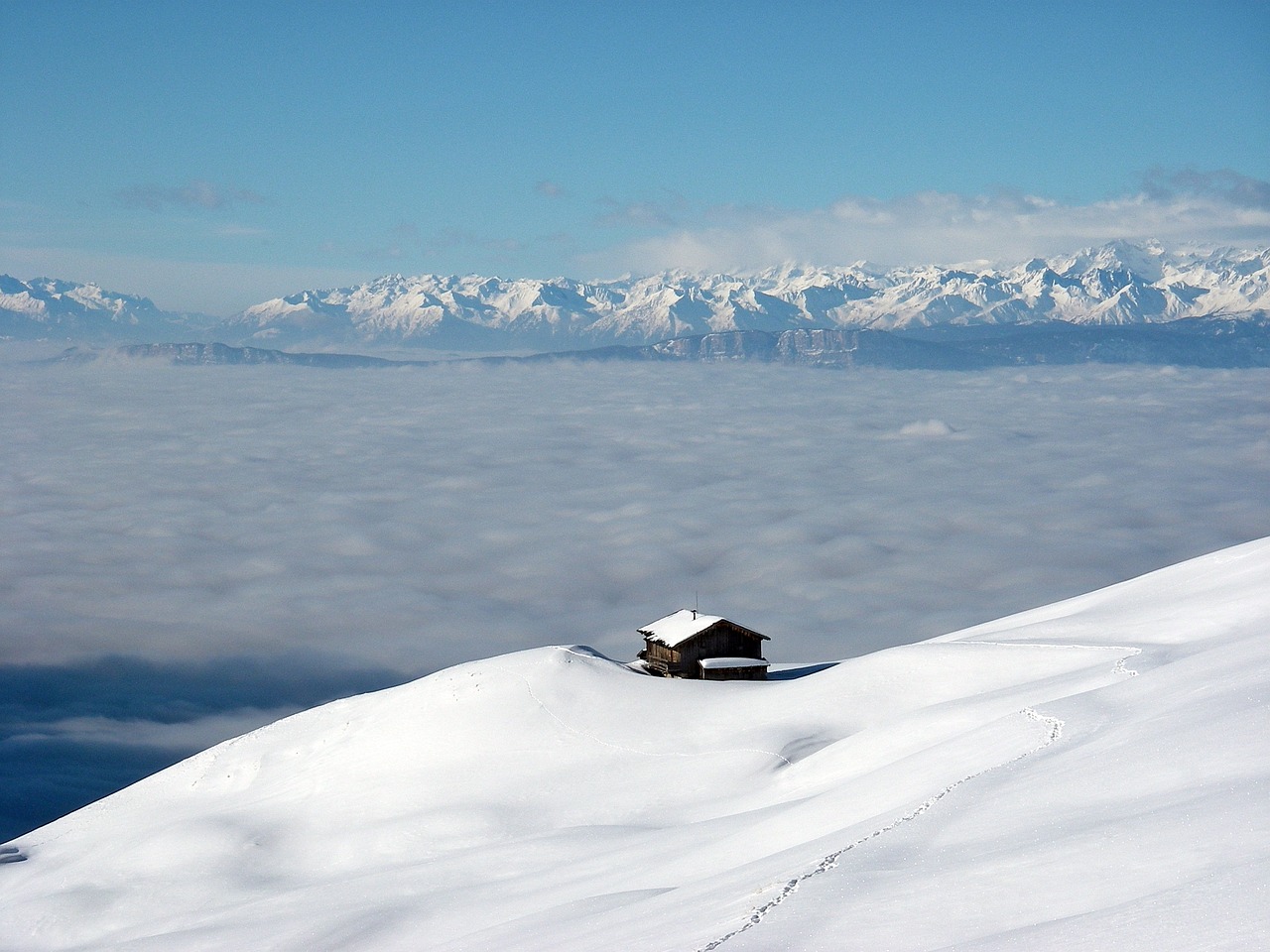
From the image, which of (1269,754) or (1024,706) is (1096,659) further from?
(1269,754)

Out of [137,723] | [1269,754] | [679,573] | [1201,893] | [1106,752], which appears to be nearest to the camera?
[1201,893]

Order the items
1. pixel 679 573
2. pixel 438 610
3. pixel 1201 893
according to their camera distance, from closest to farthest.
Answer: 1. pixel 1201 893
2. pixel 438 610
3. pixel 679 573

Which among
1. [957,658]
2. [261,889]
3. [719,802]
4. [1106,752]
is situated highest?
[1106,752]

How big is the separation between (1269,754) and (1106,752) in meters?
4.50

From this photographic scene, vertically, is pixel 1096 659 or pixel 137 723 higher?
pixel 1096 659

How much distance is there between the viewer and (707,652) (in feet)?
173

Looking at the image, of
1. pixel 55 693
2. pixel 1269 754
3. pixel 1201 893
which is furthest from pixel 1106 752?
pixel 55 693

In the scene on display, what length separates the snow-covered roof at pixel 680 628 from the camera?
5225 centimetres

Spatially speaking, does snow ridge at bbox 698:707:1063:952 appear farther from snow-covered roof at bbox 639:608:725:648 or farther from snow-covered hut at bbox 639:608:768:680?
snow-covered roof at bbox 639:608:725:648

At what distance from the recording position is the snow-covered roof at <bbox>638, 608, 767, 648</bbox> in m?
52.2

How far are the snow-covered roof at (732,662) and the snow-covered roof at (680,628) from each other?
1.25 metres

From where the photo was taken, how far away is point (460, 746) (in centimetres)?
4556

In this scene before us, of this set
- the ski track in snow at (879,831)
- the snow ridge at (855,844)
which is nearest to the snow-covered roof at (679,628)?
the ski track in snow at (879,831)

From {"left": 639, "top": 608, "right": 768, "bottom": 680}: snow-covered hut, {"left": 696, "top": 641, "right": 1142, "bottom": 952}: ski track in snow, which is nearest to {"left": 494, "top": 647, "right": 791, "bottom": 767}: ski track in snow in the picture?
{"left": 639, "top": 608, "right": 768, "bottom": 680}: snow-covered hut
